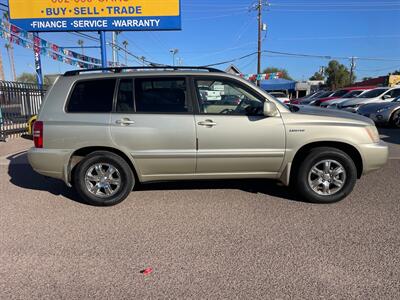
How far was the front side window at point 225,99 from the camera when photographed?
14.3ft

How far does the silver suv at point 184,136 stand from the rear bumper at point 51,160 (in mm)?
14

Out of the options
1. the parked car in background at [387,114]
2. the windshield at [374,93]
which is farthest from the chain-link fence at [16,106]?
the windshield at [374,93]

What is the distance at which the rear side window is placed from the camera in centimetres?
437

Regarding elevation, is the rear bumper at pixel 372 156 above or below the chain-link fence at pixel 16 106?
below

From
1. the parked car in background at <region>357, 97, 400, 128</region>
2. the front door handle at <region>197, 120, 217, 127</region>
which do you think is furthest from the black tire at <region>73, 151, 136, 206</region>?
the parked car in background at <region>357, 97, 400, 128</region>

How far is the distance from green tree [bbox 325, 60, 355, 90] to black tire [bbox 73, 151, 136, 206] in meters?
83.4

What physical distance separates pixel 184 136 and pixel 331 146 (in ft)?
6.73

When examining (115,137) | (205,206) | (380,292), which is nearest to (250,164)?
(205,206)

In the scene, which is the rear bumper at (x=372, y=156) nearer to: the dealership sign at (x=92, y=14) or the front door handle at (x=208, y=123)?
the front door handle at (x=208, y=123)

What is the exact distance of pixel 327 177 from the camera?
14.5 ft

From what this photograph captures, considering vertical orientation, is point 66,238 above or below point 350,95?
below

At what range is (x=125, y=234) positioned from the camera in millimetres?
3643

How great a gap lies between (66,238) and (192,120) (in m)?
2.08

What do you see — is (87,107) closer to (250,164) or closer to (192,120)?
(192,120)
